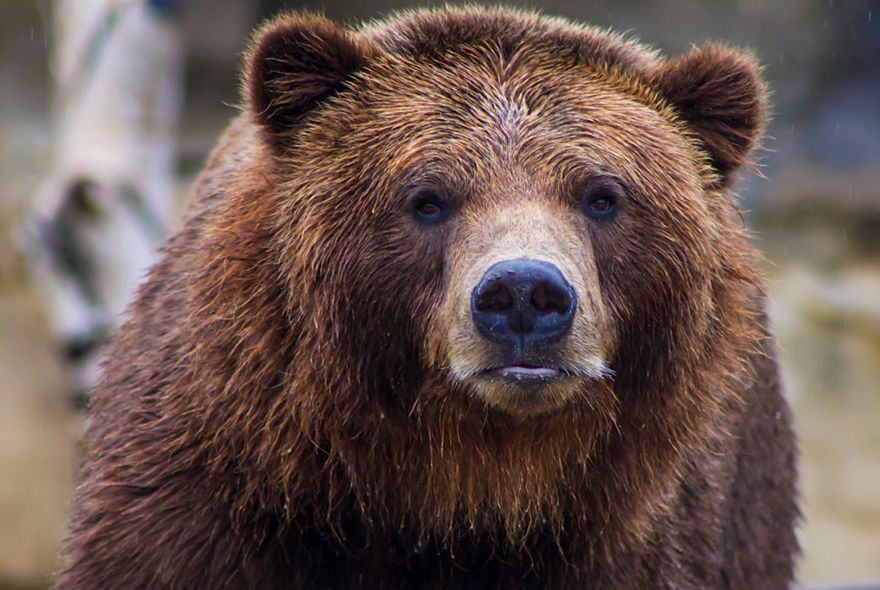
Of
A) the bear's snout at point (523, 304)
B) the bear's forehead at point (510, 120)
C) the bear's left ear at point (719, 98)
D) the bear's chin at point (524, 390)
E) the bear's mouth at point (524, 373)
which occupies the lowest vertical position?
the bear's chin at point (524, 390)

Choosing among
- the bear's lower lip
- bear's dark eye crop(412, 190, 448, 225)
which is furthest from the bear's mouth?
bear's dark eye crop(412, 190, 448, 225)

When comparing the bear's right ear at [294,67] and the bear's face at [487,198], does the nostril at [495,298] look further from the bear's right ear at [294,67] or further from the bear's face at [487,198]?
the bear's right ear at [294,67]

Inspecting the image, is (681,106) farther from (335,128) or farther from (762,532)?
(762,532)

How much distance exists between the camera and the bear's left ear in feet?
14.8

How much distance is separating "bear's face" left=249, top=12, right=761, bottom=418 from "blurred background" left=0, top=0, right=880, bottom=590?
6491mm

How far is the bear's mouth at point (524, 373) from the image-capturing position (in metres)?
→ 3.77

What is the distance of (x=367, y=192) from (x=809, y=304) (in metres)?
10.3

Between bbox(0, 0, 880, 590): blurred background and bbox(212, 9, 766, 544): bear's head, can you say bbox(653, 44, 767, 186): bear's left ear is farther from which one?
bbox(0, 0, 880, 590): blurred background

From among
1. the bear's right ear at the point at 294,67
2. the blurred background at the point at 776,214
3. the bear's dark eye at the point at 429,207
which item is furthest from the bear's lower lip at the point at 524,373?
the blurred background at the point at 776,214

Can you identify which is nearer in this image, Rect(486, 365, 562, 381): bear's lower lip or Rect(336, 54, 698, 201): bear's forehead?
Rect(486, 365, 562, 381): bear's lower lip

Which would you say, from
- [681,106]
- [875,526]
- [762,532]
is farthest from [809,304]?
[681,106]

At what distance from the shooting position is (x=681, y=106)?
458 cm

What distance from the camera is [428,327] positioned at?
4.02m

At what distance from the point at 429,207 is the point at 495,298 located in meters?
0.54
